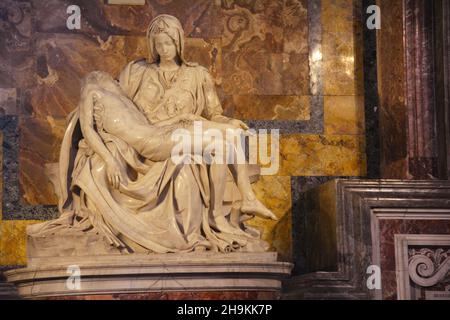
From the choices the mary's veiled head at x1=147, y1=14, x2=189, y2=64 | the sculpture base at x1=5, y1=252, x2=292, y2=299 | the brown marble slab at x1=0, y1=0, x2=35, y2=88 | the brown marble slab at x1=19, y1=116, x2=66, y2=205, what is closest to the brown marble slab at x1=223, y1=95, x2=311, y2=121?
the mary's veiled head at x1=147, y1=14, x2=189, y2=64

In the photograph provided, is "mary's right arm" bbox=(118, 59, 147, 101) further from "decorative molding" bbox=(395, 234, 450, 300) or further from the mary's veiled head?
"decorative molding" bbox=(395, 234, 450, 300)

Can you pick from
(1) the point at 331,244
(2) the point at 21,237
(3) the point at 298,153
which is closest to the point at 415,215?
(1) the point at 331,244

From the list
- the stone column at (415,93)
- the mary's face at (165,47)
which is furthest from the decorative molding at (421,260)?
the mary's face at (165,47)

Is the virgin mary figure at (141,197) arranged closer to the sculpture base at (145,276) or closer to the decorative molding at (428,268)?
the sculpture base at (145,276)

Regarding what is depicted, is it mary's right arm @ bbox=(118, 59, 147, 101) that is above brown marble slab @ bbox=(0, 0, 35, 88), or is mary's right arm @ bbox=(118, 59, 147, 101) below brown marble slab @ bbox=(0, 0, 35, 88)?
below

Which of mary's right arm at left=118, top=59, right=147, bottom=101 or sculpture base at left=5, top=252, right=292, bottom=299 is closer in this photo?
sculpture base at left=5, top=252, right=292, bottom=299

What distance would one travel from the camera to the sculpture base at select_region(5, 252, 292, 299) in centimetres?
652

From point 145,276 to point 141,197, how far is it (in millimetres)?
605

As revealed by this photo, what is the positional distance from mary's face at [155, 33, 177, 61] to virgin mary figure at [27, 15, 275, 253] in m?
0.44

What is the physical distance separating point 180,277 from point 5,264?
2.09m

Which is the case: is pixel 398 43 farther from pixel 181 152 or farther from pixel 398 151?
pixel 181 152

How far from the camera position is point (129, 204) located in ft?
22.8

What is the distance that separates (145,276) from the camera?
6559 mm

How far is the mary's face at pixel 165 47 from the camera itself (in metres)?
7.58
